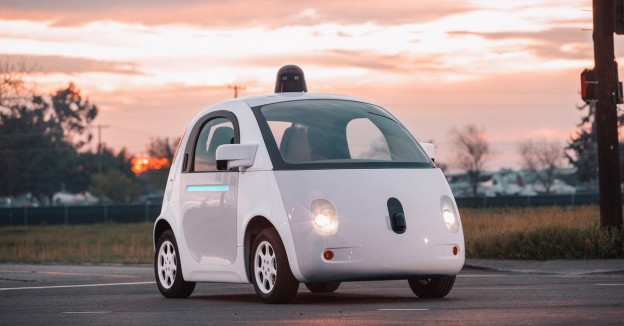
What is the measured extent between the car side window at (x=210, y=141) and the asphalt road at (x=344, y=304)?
4.45 feet

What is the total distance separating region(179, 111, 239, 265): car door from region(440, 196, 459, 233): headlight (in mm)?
1942

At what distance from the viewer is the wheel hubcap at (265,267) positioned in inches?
472

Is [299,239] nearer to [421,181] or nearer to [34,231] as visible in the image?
[421,181]

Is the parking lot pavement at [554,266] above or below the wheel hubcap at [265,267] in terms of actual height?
below

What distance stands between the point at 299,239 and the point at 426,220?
118cm

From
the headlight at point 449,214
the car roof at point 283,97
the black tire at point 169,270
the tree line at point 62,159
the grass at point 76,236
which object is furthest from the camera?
the tree line at point 62,159

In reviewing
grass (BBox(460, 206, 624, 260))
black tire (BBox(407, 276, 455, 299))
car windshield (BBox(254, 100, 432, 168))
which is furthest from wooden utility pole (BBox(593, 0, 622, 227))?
black tire (BBox(407, 276, 455, 299))

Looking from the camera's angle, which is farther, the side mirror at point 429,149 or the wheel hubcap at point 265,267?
the side mirror at point 429,149

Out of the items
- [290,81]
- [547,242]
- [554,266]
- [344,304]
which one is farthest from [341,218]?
[547,242]

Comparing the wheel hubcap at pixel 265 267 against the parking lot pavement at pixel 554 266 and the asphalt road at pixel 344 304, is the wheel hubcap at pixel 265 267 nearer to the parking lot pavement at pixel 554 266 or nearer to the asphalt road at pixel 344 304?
the asphalt road at pixel 344 304

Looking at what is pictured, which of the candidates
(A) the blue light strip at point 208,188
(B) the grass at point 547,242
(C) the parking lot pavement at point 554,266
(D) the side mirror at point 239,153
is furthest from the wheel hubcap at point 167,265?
(B) the grass at point 547,242

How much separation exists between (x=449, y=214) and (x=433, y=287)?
828 millimetres

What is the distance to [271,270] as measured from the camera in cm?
1202

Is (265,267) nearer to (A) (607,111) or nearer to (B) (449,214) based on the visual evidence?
(B) (449,214)
